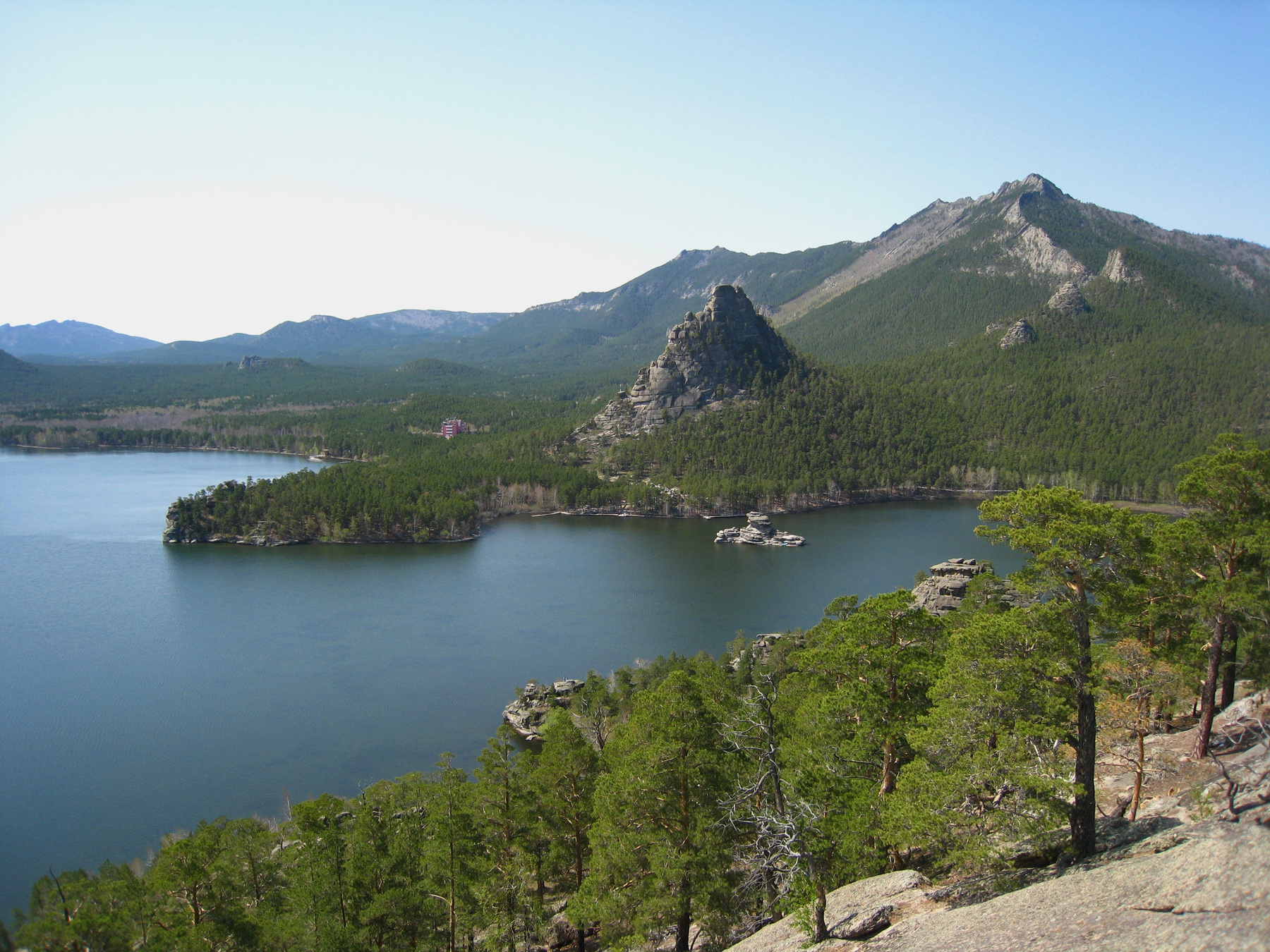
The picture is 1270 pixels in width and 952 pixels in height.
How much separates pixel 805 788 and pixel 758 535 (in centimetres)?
6433

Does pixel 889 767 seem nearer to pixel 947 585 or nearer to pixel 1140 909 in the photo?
pixel 1140 909

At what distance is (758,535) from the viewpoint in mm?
78375

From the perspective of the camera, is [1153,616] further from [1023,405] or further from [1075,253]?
[1075,253]

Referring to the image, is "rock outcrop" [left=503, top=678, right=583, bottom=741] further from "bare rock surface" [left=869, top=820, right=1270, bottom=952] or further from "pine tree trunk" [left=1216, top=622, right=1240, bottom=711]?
"bare rock surface" [left=869, top=820, right=1270, bottom=952]

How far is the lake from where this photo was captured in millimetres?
33344

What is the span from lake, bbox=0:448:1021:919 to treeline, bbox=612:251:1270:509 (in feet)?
55.3

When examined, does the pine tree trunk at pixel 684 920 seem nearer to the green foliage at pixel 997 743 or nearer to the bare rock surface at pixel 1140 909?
the bare rock surface at pixel 1140 909

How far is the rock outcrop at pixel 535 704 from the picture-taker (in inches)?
1443

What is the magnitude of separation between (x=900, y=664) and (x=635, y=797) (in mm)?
Result: 5989

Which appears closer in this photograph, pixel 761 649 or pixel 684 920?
pixel 684 920

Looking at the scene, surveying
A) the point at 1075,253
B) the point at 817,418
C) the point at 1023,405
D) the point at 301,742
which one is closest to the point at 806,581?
the point at 301,742

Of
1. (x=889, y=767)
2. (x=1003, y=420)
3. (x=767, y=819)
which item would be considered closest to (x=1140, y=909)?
(x=767, y=819)

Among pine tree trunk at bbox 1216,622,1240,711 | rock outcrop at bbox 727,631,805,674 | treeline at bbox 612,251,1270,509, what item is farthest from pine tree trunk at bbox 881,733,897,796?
treeline at bbox 612,251,1270,509

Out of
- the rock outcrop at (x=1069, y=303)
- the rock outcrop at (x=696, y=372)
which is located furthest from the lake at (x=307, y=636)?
the rock outcrop at (x=1069, y=303)
